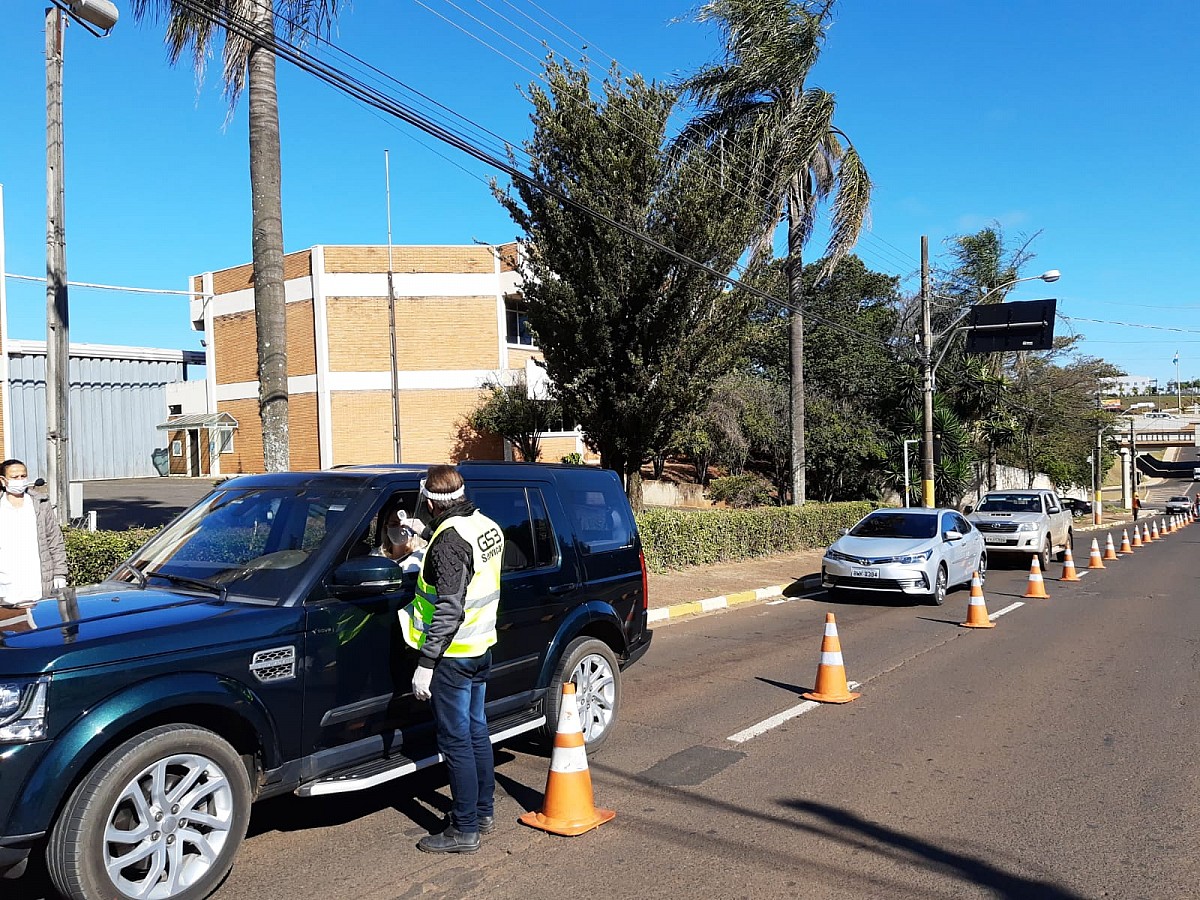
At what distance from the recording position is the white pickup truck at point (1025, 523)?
66.8 ft

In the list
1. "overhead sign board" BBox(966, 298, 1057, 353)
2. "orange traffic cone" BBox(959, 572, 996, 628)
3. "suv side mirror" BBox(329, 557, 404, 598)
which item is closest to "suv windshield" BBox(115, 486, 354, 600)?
"suv side mirror" BBox(329, 557, 404, 598)

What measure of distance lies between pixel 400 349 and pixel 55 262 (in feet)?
70.9

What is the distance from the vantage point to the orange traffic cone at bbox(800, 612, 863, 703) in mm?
7727

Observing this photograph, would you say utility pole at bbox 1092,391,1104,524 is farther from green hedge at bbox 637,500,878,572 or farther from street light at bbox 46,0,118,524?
street light at bbox 46,0,118,524

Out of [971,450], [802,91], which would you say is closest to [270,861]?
[802,91]

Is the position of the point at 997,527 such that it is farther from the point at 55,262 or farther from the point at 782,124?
the point at 55,262

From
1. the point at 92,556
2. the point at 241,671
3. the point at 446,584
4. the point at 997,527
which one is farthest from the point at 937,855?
the point at 997,527

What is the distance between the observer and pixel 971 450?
116 ft

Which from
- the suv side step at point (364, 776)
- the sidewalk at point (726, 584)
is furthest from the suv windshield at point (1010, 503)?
the suv side step at point (364, 776)

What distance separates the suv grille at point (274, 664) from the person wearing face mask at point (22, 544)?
358cm

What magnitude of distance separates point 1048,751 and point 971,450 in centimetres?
3134

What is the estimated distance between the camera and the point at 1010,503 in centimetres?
2203

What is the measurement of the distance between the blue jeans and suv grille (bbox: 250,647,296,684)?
656 millimetres

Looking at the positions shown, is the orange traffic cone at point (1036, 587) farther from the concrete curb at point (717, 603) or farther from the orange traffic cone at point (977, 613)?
the orange traffic cone at point (977, 613)
